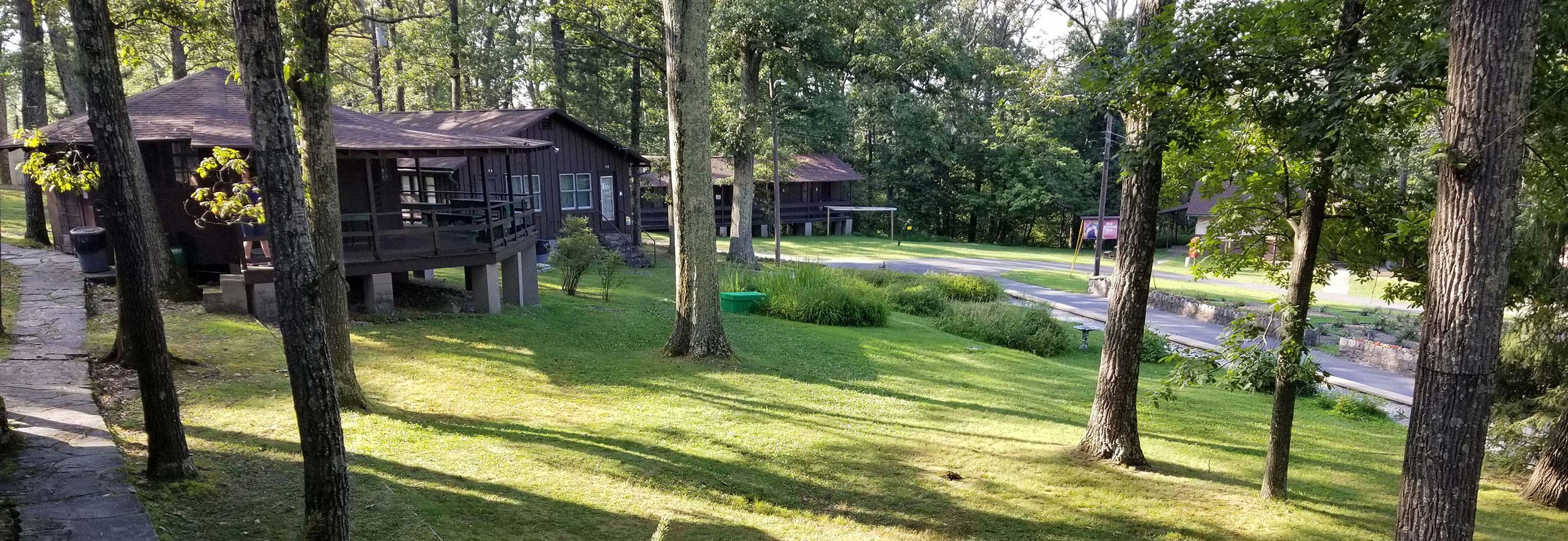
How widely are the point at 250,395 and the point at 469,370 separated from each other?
2.41 meters

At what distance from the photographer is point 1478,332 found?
451 centimetres

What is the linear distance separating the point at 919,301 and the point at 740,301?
524cm

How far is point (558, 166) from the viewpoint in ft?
82.8

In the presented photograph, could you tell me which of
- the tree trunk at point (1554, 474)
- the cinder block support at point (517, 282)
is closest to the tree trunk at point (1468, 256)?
the tree trunk at point (1554, 474)

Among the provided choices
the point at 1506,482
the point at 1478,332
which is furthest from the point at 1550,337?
the point at 1478,332

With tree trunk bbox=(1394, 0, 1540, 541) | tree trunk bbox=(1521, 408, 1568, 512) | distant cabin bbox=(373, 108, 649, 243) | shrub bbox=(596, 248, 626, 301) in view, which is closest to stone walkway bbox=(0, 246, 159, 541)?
tree trunk bbox=(1394, 0, 1540, 541)

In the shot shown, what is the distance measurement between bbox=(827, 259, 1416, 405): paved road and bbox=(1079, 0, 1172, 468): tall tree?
2.52 ft

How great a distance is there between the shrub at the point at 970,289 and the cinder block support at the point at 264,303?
14.4 m

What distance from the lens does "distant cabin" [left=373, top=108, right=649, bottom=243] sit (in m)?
23.4

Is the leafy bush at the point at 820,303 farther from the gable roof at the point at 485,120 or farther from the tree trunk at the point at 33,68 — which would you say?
the tree trunk at the point at 33,68

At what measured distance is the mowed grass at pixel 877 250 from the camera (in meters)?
33.0

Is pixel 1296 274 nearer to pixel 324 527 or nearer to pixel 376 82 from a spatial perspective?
pixel 324 527

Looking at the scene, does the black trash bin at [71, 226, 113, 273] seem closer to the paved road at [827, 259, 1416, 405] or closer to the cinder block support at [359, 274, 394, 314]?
the cinder block support at [359, 274, 394, 314]

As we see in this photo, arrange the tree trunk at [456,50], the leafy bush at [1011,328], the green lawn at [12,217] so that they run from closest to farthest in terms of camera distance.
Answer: the leafy bush at [1011,328]
the green lawn at [12,217]
the tree trunk at [456,50]
